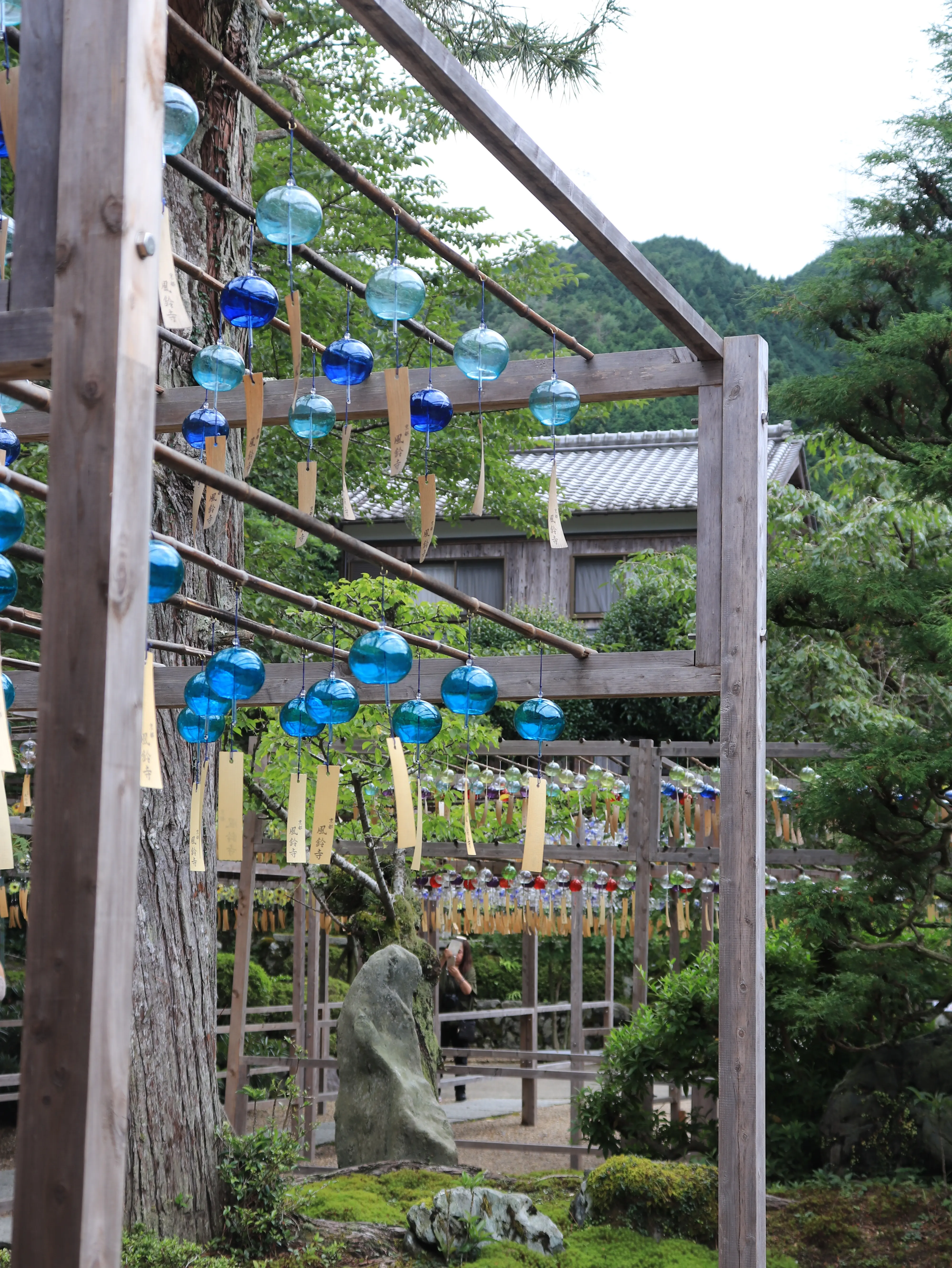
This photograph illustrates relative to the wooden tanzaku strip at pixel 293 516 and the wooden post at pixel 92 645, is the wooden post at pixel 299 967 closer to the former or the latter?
the wooden tanzaku strip at pixel 293 516

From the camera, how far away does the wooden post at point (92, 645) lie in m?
1.32

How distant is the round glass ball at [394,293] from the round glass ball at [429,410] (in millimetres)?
309

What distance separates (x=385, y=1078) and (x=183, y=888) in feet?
8.12

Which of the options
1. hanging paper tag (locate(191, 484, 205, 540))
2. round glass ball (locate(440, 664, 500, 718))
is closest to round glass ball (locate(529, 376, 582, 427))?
round glass ball (locate(440, 664, 500, 718))

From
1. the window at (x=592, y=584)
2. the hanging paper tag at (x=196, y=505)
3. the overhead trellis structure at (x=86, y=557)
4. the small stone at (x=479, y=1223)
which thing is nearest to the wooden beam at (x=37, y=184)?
the overhead trellis structure at (x=86, y=557)

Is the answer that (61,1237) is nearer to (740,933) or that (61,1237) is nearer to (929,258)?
(740,933)

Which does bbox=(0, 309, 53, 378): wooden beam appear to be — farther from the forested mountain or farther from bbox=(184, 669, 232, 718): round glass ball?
the forested mountain

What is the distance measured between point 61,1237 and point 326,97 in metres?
10.7

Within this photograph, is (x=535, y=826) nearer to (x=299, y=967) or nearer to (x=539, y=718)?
(x=539, y=718)

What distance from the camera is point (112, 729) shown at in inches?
54.6

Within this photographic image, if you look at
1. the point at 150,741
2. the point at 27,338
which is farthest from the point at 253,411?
the point at 27,338

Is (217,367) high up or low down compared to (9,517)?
up

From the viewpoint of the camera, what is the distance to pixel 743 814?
3.22 m

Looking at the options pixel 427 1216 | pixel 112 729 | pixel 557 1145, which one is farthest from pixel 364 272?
pixel 112 729
